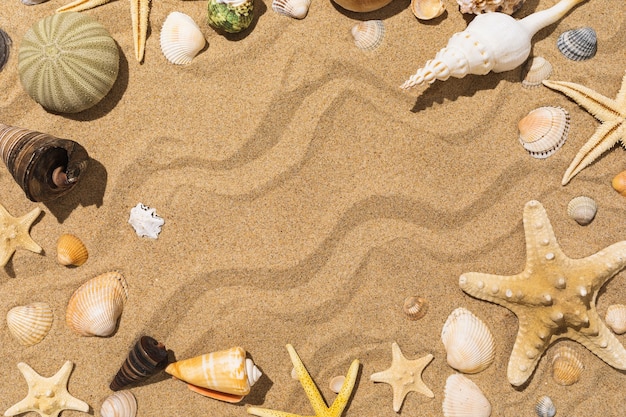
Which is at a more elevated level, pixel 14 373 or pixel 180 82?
pixel 180 82

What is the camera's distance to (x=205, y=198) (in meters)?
2.72

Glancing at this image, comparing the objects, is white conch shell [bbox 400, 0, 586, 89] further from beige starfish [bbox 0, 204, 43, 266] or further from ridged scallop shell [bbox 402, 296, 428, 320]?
beige starfish [bbox 0, 204, 43, 266]

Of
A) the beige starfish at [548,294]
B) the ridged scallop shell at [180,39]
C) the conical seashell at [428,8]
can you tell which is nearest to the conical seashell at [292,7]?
the ridged scallop shell at [180,39]

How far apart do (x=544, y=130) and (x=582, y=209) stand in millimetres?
453

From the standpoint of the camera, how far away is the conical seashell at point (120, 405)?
263cm

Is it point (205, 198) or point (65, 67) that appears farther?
point (205, 198)

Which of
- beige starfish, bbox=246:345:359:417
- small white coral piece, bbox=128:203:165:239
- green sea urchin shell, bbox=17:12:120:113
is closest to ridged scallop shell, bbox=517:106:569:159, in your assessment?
beige starfish, bbox=246:345:359:417

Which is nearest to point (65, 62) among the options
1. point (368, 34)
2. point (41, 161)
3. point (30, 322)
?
point (41, 161)

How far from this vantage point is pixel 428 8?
2.66 m

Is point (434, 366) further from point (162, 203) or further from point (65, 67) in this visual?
point (65, 67)

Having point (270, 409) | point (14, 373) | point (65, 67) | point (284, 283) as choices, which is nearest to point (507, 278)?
point (284, 283)

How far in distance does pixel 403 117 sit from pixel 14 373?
2.51m

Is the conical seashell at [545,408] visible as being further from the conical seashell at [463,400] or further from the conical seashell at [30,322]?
the conical seashell at [30,322]

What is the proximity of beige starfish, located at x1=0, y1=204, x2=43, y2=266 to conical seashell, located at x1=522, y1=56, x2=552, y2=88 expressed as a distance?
8.88 feet
